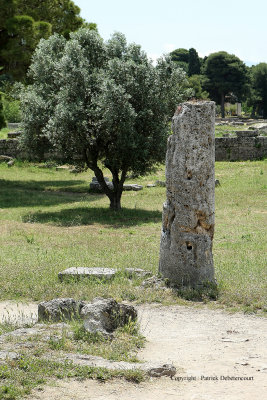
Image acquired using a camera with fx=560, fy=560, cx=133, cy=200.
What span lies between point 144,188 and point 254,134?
29.7ft

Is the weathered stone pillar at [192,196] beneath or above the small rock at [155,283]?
above

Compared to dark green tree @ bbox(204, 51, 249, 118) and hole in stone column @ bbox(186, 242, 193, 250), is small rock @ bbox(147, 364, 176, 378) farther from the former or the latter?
dark green tree @ bbox(204, 51, 249, 118)

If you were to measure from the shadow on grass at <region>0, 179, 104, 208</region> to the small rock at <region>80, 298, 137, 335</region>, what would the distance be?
1244cm

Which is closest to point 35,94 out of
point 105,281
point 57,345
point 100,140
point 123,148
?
point 100,140

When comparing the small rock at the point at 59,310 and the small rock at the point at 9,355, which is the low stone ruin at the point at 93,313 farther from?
the small rock at the point at 9,355

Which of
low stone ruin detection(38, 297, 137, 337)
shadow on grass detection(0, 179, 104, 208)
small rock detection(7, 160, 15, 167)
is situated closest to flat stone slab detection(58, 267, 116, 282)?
low stone ruin detection(38, 297, 137, 337)

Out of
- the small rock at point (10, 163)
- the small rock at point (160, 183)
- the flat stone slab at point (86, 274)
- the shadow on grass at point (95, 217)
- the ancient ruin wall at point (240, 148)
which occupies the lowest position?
the shadow on grass at point (95, 217)

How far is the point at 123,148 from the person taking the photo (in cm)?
1628

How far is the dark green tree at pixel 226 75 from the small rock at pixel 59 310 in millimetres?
63871

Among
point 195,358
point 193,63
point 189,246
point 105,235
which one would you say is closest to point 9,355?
point 195,358

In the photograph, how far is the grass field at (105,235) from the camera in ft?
27.1

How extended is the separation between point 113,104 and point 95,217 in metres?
3.37

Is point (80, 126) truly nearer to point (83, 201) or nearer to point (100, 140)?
point (100, 140)

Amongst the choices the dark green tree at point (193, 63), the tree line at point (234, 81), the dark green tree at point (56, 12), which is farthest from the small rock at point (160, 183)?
the dark green tree at point (193, 63)
